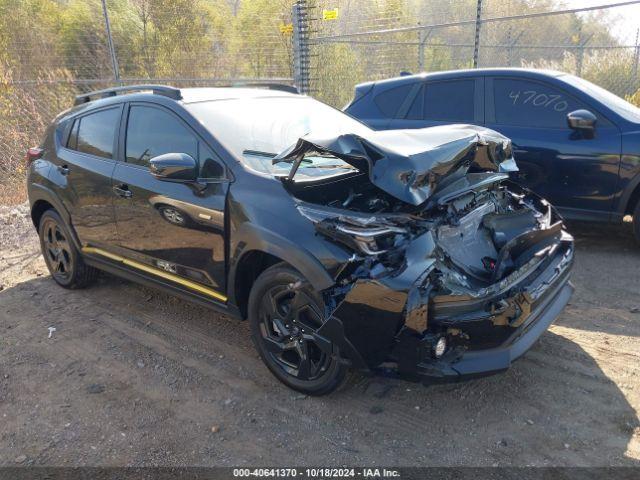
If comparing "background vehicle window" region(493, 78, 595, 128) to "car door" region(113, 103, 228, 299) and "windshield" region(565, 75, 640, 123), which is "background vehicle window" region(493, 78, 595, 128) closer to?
"windshield" region(565, 75, 640, 123)

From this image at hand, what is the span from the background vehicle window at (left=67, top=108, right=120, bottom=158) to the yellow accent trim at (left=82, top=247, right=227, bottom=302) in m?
0.82

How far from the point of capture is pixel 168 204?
373cm

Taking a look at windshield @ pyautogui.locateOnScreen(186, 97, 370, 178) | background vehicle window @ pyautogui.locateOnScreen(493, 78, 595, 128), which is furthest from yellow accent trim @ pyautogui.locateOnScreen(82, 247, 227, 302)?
background vehicle window @ pyautogui.locateOnScreen(493, 78, 595, 128)

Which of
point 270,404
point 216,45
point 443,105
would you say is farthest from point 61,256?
point 216,45

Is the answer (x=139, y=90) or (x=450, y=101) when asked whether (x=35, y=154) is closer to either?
(x=139, y=90)

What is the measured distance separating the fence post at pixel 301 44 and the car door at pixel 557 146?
195 inches

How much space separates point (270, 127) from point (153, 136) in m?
0.89

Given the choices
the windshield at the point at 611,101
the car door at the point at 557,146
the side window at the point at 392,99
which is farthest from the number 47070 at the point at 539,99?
the side window at the point at 392,99

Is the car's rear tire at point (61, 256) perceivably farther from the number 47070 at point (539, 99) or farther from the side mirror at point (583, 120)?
the side mirror at point (583, 120)

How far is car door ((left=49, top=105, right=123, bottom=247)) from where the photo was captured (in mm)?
4312

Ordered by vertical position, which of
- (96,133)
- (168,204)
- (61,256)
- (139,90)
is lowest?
(61,256)

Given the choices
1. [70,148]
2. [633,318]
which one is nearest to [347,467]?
[633,318]

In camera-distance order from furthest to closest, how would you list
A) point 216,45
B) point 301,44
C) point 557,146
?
point 216,45
point 301,44
point 557,146

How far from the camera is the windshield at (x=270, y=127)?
3449 mm
